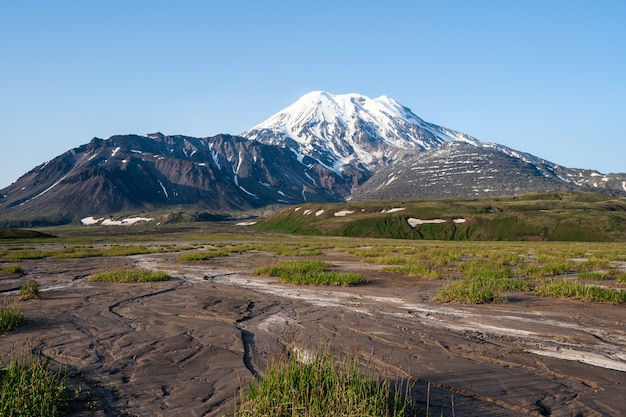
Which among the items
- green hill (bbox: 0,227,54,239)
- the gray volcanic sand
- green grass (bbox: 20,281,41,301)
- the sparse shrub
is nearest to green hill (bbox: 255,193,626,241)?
green hill (bbox: 0,227,54,239)

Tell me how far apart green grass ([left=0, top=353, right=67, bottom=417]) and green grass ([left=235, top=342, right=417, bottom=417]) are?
278cm

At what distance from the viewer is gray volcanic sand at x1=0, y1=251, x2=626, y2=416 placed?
24.1ft

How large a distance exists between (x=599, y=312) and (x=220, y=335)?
1252cm

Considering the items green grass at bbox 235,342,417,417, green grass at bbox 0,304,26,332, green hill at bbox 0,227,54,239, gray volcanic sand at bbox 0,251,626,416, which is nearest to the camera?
green grass at bbox 235,342,417,417

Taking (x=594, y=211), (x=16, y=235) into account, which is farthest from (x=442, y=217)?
(x=16, y=235)

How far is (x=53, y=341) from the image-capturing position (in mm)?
10523

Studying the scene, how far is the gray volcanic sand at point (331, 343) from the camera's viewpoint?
734cm

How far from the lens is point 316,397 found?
5.88 m

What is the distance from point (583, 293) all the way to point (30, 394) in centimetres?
1810

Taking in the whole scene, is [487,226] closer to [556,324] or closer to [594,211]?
[594,211]

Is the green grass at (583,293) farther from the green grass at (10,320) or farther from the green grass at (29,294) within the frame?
the green grass at (29,294)

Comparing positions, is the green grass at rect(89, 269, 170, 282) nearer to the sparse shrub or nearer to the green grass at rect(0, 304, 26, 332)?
the green grass at rect(0, 304, 26, 332)

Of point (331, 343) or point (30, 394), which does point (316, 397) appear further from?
point (331, 343)

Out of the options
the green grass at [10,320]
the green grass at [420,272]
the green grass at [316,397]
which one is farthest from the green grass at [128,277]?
the green grass at [316,397]
